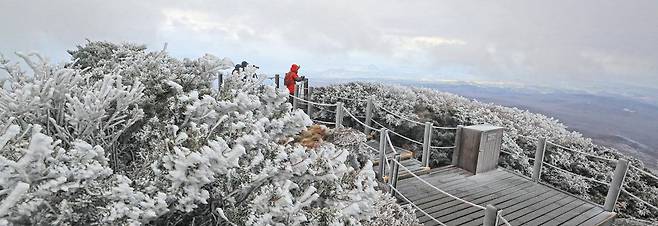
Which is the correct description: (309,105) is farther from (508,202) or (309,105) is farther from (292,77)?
(508,202)

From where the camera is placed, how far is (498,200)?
18.5 ft

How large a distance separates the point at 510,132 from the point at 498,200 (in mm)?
5210

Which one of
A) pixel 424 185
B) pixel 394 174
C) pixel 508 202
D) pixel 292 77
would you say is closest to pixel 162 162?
pixel 394 174

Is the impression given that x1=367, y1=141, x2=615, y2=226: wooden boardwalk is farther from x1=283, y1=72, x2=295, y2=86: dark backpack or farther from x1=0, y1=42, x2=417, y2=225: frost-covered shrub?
x1=283, y1=72, x2=295, y2=86: dark backpack

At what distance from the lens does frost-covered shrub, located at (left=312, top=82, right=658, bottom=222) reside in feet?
27.6

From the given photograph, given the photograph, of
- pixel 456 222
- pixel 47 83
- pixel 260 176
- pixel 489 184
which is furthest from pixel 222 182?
pixel 489 184

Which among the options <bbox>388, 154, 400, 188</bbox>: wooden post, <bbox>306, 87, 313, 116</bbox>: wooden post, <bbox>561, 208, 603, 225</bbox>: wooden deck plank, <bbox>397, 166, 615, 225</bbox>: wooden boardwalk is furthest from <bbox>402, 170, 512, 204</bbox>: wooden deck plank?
<bbox>306, 87, 313, 116</bbox>: wooden post

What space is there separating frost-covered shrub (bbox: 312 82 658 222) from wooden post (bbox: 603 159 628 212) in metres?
2.32

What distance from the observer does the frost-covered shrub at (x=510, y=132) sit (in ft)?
27.6

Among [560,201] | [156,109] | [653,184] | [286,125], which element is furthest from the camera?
[653,184]

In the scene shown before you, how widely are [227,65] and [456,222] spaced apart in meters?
3.55

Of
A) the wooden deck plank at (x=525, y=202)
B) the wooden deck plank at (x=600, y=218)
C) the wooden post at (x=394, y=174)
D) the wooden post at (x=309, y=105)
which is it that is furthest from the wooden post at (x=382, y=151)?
the wooden post at (x=309, y=105)

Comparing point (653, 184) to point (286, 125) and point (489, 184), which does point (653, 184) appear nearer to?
point (489, 184)

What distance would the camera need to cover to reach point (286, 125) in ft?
A: 10.8
